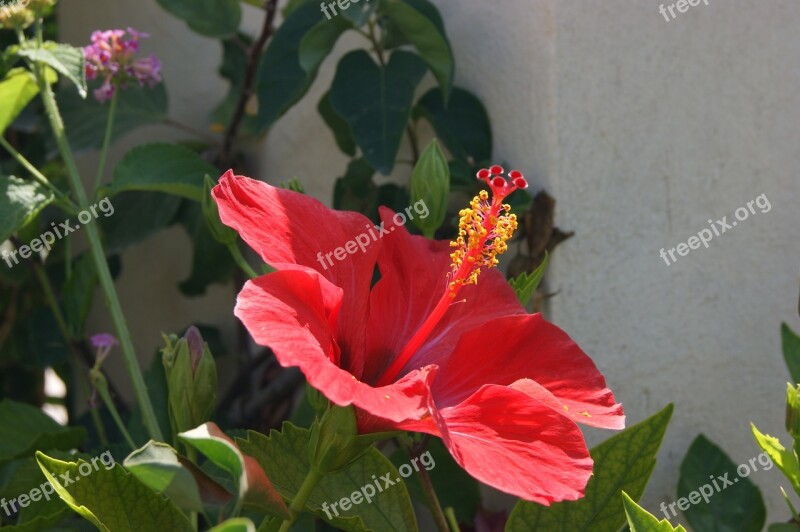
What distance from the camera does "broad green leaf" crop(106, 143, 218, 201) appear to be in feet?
3.45

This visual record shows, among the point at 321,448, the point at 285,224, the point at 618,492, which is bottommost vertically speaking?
the point at 618,492

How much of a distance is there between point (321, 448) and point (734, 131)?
707mm

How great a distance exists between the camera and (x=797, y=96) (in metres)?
1.19

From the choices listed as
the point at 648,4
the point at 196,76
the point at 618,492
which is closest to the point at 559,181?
the point at 648,4

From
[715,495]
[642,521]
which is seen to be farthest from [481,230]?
[715,495]

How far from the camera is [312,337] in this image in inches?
25.5

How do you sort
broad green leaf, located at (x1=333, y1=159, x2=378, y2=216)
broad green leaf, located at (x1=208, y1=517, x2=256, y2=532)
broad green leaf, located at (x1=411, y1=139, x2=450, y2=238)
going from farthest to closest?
1. broad green leaf, located at (x1=333, y1=159, x2=378, y2=216)
2. broad green leaf, located at (x1=411, y1=139, x2=450, y2=238)
3. broad green leaf, located at (x1=208, y1=517, x2=256, y2=532)

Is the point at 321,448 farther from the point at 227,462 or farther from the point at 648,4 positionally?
the point at 648,4

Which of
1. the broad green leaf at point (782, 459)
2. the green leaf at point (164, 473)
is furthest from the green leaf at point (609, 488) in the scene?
the green leaf at point (164, 473)

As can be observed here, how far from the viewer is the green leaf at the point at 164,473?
1.83 feet

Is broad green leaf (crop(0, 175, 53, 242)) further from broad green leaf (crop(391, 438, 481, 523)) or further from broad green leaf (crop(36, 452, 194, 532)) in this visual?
broad green leaf (crop(391, 438, 481, 523))

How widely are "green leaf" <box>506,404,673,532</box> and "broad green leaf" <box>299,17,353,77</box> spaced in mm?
512

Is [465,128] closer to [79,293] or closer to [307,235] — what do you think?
[307,235]

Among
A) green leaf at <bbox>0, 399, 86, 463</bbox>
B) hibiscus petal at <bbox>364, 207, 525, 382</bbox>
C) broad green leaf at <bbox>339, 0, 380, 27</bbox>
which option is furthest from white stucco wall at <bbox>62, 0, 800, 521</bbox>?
green leaf at <bbox>0, 399, 86, 463</bbox>
